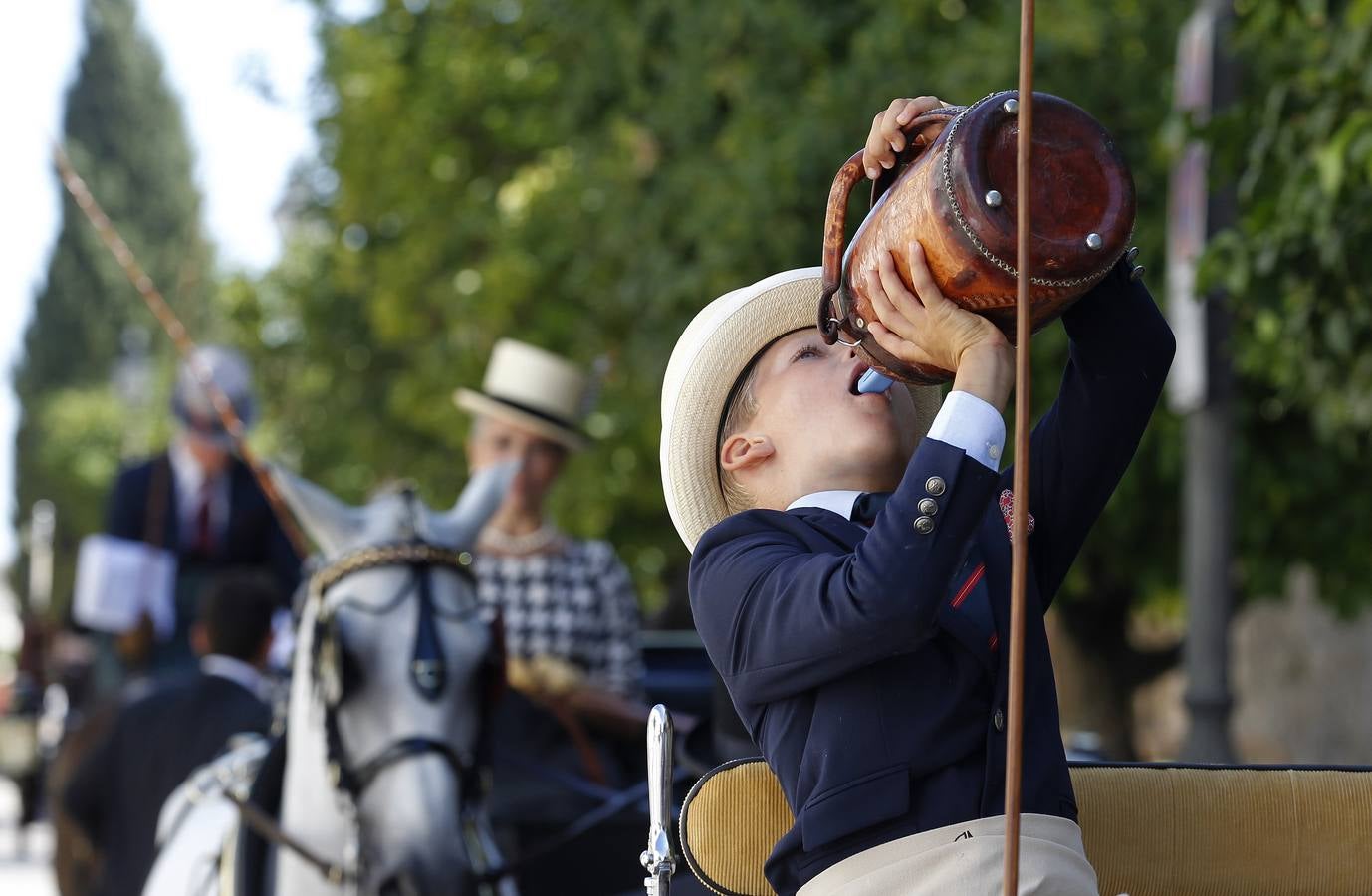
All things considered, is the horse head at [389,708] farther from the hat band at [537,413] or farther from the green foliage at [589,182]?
the green foliage at [589,182]

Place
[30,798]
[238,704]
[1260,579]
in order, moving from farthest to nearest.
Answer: [30,798], [1260,579], [238,704]

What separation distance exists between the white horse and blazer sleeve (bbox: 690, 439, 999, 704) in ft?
6.67

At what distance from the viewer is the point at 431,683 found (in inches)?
181

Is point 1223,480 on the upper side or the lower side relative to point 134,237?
lower

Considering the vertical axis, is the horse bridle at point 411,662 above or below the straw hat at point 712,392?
below

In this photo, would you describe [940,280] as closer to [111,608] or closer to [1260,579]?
[111,608]

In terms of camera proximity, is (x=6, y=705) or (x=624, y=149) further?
(x=6, y=705)

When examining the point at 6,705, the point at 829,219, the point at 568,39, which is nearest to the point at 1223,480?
the point at 829,219

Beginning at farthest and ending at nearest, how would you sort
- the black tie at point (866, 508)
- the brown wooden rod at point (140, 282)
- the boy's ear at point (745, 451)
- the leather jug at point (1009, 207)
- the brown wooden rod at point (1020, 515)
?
the brown wooden rod at point (140, 282), the boy's ear at point (745, 451), the black tie at point (866, 508), the leather jug at point (1009, 207), the brown wooden rod at point (1020, 515)

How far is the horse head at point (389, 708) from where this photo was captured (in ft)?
14.4

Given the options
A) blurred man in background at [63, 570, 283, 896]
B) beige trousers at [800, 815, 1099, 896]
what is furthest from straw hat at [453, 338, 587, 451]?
beige trousers at [800, 815, 1099, 896]

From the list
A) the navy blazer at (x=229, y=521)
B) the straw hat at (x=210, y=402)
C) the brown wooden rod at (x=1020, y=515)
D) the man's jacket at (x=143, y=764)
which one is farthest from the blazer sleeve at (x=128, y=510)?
the brown wooden rod at (x=1020, y=515)

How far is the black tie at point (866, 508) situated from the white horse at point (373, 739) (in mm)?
2021

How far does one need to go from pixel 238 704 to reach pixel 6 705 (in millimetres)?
14049
